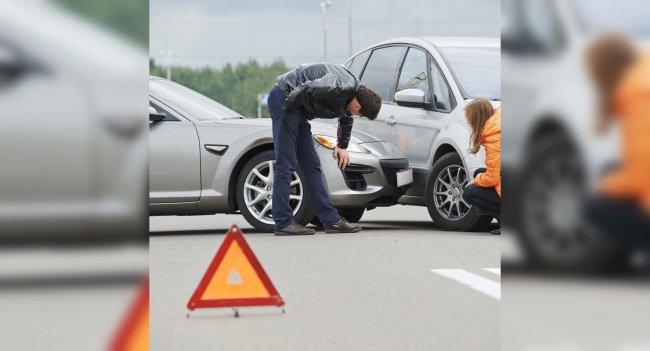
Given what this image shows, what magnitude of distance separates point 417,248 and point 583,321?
316 inches

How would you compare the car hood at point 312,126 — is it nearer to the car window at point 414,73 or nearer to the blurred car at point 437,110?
the blurred car at point 437,110

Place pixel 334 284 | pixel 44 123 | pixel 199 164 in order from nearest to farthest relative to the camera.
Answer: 1. pixel 44 123
2. pixel 334 284
3. pixel 199 164

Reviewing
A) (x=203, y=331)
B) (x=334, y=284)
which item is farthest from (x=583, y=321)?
(x=334, y=284)

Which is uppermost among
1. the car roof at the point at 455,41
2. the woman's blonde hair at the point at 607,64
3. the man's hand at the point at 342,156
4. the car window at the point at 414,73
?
the car roof at the point at 455,41

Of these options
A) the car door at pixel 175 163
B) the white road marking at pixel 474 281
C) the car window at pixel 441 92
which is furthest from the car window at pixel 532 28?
the car window at pixel 441 92

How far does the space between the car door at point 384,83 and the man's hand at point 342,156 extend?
1120mm

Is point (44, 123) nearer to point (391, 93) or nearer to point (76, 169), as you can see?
point (76, 169)

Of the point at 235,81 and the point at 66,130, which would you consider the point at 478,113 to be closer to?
the point at 66,130

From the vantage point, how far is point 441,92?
1102 cm

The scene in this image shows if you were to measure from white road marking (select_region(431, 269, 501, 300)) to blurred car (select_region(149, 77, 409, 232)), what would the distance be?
3.04 meters

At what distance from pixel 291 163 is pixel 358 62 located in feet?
9.45

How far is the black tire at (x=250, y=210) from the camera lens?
34.4 ft

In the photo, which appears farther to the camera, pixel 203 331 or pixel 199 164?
pixel 199 164

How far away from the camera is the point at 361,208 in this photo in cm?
1189
